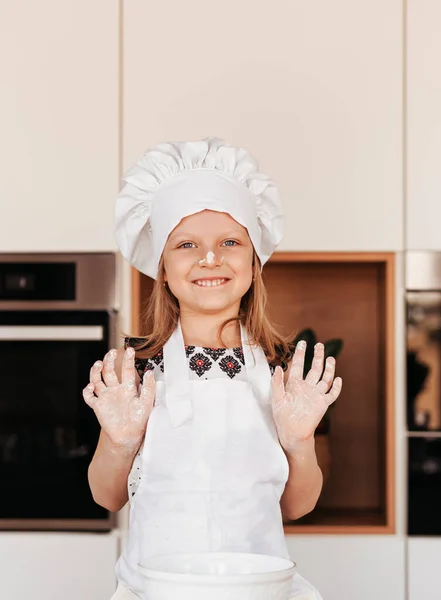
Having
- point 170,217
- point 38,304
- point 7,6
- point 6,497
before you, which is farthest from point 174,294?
point 7,6

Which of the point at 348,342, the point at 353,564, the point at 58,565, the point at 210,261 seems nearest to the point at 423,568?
the point at 353,564

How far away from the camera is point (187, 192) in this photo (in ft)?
3.92

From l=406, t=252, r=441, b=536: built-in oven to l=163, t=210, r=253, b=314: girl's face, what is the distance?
71 cm

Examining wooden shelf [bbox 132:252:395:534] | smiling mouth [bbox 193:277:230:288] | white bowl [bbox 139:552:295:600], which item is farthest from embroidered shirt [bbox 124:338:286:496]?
wooden shelf [bbox 132:252:395:534]

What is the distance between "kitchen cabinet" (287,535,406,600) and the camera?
1809mm

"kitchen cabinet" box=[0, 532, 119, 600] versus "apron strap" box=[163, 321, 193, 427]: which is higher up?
"apron strap" box=[163, 321, 193, 427]

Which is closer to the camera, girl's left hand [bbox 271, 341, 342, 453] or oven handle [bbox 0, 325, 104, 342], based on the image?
girl's left hand [bbox 271, 341, 342, 453]

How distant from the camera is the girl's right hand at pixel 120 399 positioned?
42.7 inches

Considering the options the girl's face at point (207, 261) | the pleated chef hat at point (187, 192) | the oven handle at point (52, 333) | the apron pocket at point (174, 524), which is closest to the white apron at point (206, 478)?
the apron pocket at point (174, 524)

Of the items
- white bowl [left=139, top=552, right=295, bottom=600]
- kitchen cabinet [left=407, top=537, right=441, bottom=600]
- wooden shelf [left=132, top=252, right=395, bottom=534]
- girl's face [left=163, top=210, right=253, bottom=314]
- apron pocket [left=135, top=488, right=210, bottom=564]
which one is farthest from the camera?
wooden shelf [left=132, top=252, right=395, bottom=534]

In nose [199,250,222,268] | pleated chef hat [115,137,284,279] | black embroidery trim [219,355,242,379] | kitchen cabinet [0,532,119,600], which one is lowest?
kitchen cabinet [0,532,119,600]

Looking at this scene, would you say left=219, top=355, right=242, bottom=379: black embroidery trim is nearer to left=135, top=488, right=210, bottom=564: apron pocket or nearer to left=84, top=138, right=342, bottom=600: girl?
Answer: left=84, top=138, right=342, bottom=600: girl

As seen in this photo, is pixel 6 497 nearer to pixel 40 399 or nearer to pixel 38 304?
pixel 40 399

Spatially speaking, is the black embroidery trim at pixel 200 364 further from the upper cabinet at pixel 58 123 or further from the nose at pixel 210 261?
the upper cabinet at pixel 58 123
